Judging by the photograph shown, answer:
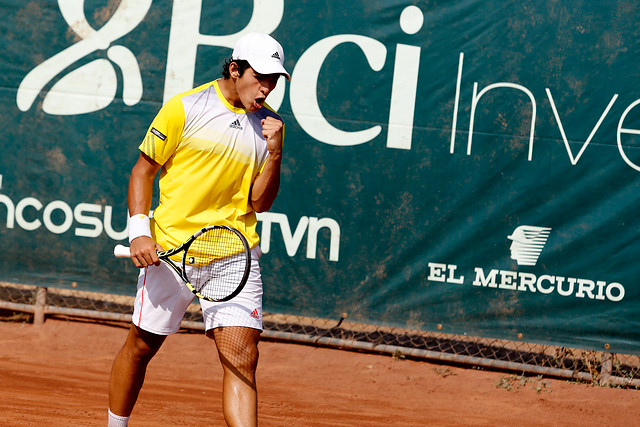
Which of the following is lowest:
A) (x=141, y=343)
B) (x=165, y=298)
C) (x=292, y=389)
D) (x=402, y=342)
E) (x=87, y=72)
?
(x=292, y=389)

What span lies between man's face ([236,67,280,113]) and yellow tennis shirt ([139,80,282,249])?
0.12 m

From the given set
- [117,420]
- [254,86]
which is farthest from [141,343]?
[254,86]

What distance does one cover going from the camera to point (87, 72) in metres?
5.34

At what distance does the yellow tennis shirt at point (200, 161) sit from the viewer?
291cm

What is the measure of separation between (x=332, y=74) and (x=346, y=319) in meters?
1.68

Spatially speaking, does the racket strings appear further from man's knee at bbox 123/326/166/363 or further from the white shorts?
man's knee at bbox 123/326/166/363

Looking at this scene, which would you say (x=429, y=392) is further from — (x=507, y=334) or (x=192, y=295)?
(x=192, y=295)

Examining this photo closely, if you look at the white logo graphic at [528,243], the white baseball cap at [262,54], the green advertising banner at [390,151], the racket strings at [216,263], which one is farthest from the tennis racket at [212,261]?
the white logo graphic at [528,243]

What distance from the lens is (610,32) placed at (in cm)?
504

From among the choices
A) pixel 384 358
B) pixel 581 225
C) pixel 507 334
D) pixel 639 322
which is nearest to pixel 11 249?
pixel 384 358

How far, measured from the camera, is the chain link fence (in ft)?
17.2

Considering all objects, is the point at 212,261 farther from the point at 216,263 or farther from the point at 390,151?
the point at 390,151

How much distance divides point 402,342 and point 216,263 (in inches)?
115

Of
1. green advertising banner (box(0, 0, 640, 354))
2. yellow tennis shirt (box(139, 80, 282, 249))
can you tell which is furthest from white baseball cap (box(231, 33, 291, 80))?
green advertising banner (box(0, 0, 640, 354))
